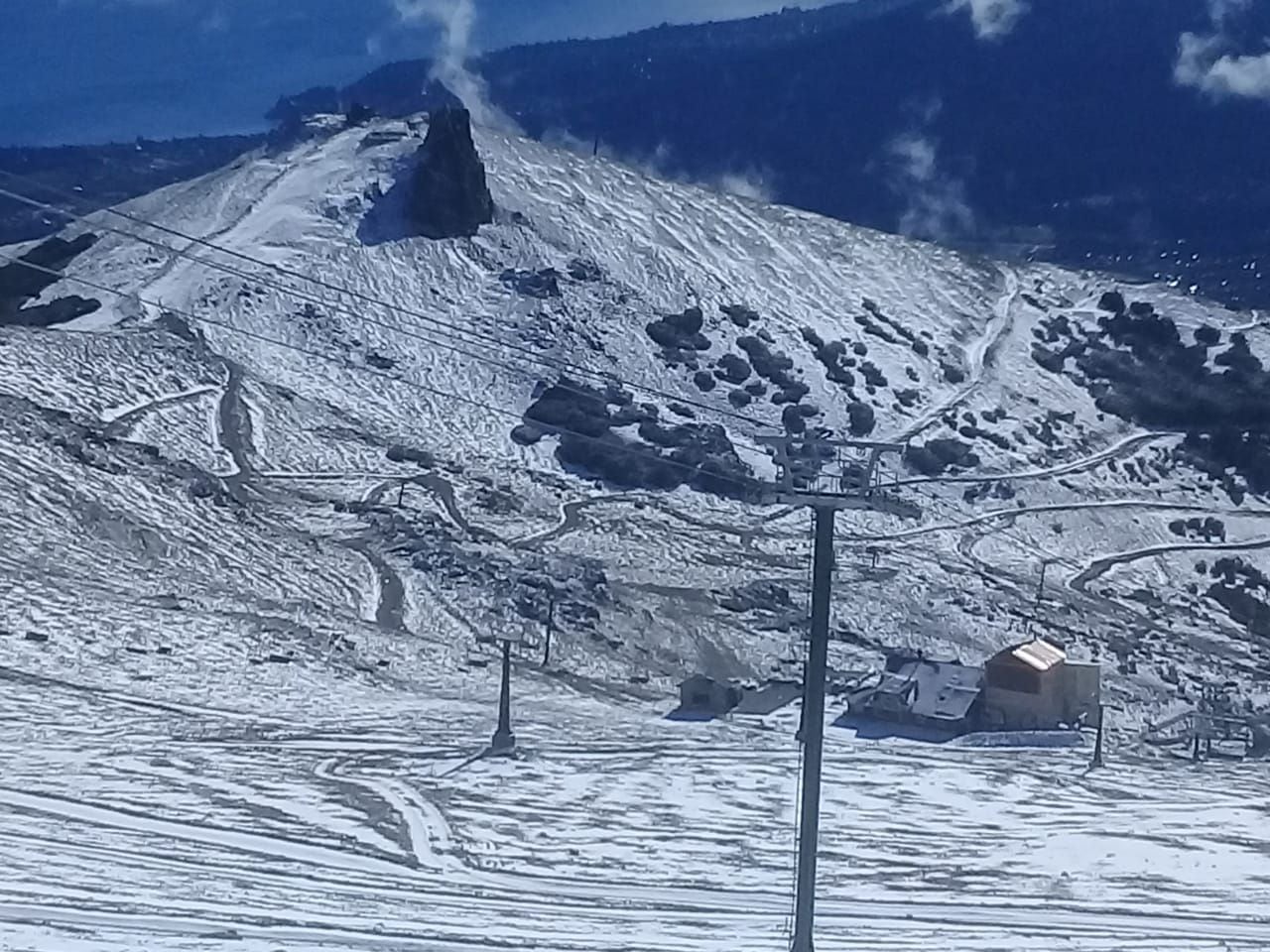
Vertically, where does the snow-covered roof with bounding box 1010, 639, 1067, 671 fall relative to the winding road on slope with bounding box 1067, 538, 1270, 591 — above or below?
below

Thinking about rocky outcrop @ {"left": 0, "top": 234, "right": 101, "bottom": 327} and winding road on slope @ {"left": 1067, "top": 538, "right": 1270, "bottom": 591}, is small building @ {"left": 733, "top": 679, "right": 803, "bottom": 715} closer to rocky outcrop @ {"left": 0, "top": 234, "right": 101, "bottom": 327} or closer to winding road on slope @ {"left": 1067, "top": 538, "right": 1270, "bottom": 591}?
winding road on slope @ {"left": 1067, "top": 538, "right": 1270, "bottom": 591}

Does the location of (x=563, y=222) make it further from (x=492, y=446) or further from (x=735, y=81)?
(x=735, y=81)

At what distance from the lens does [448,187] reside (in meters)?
63.8

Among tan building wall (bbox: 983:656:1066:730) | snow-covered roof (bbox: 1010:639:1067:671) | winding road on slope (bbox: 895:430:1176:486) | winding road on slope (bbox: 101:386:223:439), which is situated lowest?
tan building wall (bbox: 983:656:1066:730)

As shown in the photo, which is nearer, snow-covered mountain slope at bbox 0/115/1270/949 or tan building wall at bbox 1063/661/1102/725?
snow-covered mountain slope at bbox 0/115/1270/949

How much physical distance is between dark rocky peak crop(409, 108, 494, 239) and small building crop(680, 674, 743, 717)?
37720 millimetres

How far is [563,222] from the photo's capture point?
65.9 meters

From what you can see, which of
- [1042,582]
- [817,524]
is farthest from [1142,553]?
[817,524]

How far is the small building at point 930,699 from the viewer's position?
26.1m

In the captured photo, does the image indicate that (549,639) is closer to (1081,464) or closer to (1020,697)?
(1020,697)

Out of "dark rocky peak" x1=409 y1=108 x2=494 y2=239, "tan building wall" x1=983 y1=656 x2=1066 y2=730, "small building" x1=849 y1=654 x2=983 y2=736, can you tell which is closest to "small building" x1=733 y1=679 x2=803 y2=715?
"small building" x1=849 y1=654 x2=983 y2=736

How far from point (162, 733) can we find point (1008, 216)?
9080 centimetres

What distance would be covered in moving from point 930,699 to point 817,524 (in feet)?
50.3

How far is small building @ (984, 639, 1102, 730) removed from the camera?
26.7m
